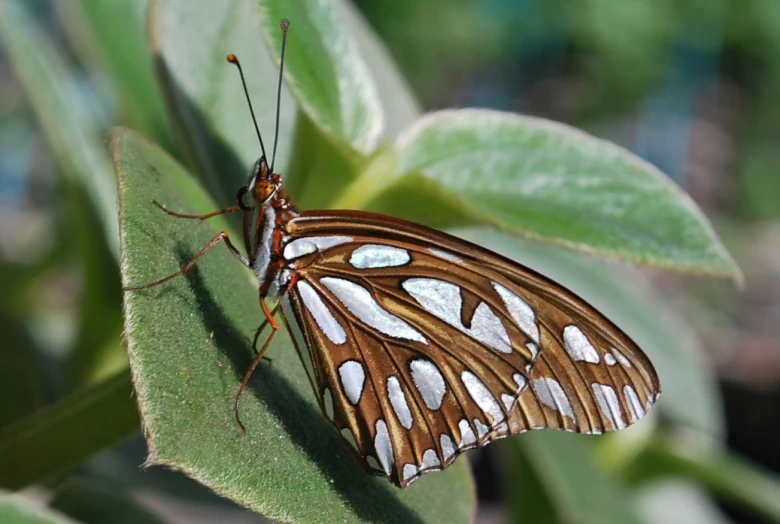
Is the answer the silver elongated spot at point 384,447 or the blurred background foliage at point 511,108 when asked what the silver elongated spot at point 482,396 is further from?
the blurred background foliage at point 511,108

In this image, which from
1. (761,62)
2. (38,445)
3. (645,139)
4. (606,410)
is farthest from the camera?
(761,62)

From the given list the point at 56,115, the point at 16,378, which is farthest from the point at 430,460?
the point at 56,115

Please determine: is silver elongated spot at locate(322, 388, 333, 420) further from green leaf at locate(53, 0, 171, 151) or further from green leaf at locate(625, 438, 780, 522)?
green leaf at locate(625, 438, 780, 522)

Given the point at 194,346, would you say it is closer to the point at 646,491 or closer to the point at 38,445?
the point at 38,445

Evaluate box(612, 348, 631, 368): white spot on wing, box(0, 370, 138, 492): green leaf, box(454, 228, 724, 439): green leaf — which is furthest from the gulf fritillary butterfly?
box(454, 228, 724, 439): green leaf

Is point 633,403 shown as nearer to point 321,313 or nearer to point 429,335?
point 429,335

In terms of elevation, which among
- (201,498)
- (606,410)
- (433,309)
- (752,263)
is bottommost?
(752,263)

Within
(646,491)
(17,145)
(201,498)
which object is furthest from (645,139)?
(201,498)

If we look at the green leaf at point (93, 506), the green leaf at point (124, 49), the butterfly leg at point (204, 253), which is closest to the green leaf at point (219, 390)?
the butterfly leg at point (204, 253)
